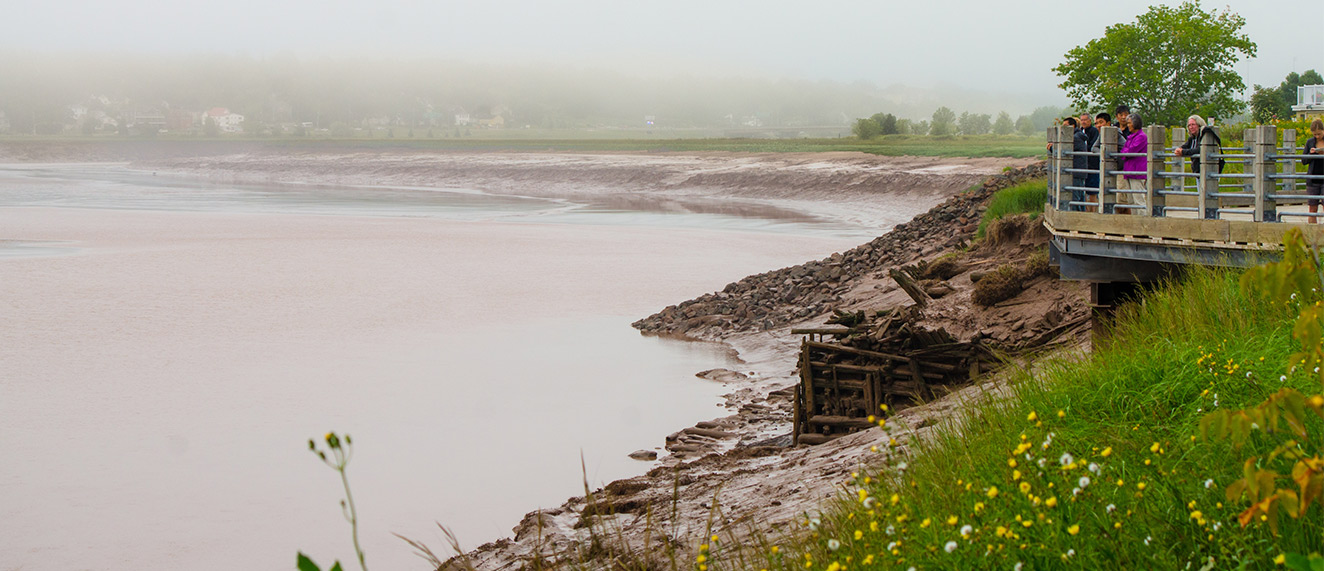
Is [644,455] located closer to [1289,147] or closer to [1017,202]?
[1289,147]

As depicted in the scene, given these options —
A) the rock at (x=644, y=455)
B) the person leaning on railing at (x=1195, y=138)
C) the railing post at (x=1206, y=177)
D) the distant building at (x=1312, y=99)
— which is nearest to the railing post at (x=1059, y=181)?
the person leaning on railing at (x=1195, y=138)

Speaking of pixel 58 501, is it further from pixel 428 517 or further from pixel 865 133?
pixel 865 133

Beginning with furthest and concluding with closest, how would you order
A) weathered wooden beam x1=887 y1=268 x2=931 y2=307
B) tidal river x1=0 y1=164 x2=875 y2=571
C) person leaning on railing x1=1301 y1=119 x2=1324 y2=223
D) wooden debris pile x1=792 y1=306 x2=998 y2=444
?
weathered wooden beam x1=887 y1=268 x2=931 y2=307
wooden debris pile x1=792 y1=306 x2=998 y2=444
person leaning on railing x1=1301 y1=119 x2=1324 y2=223
tidal river x1=0 y1=164 x2=875 y2=571

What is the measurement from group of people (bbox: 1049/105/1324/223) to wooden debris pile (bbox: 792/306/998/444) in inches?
92.4

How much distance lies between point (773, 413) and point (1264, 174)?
235 inches

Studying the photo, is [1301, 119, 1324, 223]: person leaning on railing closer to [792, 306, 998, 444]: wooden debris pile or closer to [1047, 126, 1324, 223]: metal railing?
[1047, 126, 1324, 223]: metal railing

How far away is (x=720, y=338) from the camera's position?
20766mm

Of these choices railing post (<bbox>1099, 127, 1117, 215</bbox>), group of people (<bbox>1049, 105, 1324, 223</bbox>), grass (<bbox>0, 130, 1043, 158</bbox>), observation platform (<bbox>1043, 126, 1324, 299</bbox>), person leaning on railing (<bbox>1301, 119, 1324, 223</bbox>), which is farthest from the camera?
grass (<bbox>0, 130, 1043, 158</bbox>)

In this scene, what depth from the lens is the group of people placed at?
11508 mm

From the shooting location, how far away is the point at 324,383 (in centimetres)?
1783

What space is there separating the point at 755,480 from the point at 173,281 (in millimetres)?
24920

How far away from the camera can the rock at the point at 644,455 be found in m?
12.8

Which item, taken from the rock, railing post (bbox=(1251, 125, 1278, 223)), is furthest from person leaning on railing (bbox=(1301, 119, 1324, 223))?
the rock

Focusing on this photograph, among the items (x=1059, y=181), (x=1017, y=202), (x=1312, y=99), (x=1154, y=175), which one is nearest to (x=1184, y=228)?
(x=1154, y=175)
